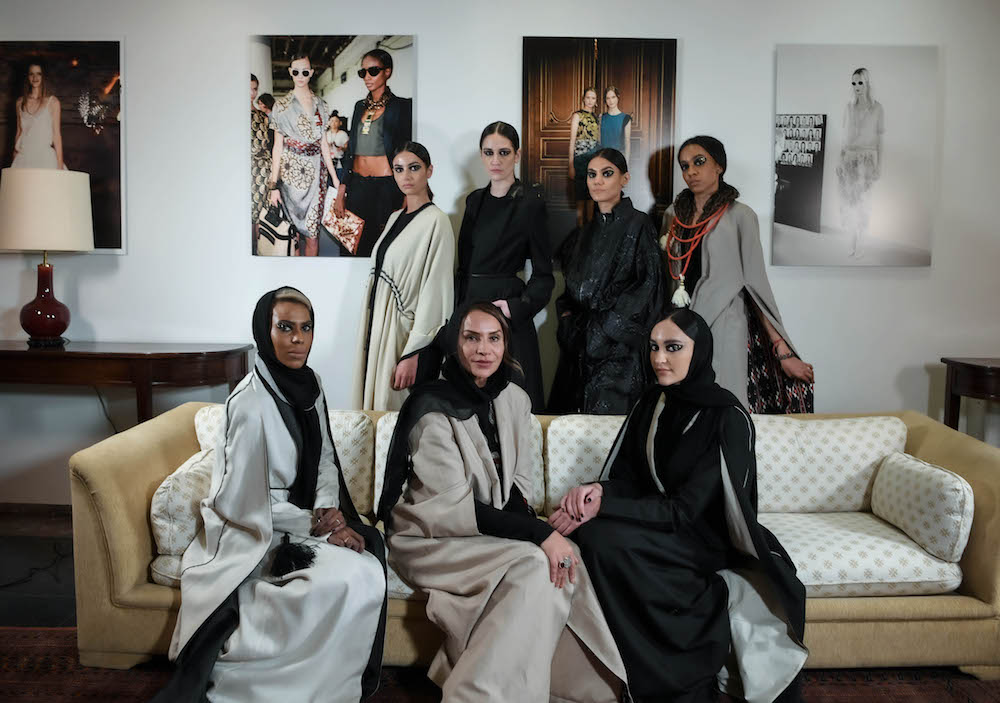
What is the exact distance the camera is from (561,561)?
2.14 meters

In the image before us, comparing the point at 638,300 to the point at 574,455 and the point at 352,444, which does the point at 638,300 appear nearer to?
the point at 574,455

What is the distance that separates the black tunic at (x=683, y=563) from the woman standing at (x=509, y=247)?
1175mm

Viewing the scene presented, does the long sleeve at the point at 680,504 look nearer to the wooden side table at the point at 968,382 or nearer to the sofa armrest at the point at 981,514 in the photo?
the sofa armrest at the point at 981,514

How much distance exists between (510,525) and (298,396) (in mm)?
727

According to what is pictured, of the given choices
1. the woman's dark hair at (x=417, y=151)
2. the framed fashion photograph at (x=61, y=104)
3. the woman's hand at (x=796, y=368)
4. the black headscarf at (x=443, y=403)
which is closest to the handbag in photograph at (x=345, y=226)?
the woman's dark hair at (x=417, y=151)

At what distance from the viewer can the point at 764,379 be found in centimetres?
351

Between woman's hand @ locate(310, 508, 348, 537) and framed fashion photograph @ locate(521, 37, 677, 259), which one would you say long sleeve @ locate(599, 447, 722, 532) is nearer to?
woman's hand @ locate(310, 508, 348, 537)

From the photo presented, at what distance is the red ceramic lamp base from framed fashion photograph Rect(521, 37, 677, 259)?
2.25m

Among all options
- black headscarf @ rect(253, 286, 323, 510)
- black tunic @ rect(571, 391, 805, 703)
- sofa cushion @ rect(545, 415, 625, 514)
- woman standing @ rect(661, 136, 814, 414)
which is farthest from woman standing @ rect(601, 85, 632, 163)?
black headscarf @ rect(253, 286, 323, 510)

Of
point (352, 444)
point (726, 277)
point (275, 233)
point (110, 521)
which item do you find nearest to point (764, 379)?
point (726, 277)

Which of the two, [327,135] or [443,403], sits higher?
[327,135]

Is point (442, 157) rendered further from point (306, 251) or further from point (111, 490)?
point (111, 490)

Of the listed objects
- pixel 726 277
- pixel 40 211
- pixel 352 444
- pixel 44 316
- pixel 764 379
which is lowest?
pixel 352 444

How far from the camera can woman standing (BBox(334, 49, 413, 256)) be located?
3.78 metres
